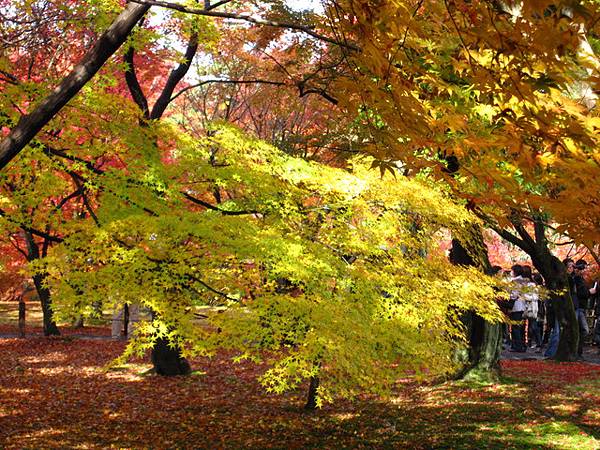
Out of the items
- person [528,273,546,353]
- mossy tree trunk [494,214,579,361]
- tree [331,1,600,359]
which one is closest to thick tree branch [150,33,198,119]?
mossy tree trunk [494,214,579,361]

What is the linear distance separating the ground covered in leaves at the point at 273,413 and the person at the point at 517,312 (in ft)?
4.53

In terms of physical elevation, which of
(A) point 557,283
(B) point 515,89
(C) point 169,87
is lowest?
(A) point 557,283

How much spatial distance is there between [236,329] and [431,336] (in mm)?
2887

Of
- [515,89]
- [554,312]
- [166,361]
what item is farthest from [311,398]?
[515,89]

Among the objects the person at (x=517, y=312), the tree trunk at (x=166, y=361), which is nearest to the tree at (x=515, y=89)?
the person at (x=517, y=312)

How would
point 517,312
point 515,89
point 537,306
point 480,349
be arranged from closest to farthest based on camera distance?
point 515,89 < point 480,349 < point 517,312 < point 537,306

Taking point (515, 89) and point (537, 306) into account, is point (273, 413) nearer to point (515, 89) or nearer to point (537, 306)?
point (515, 89)

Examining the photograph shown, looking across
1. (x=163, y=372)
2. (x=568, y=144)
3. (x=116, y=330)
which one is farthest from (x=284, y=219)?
(x=116, y=330)

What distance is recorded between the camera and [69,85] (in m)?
5.85

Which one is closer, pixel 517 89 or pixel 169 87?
pixel 517 89

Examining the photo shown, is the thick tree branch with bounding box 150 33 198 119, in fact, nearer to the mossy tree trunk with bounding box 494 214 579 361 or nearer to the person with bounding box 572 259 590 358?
the mossy tree trunk with bounding box 494 214 579 361

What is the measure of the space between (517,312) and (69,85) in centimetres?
1381

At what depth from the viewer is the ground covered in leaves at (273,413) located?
30.9ft

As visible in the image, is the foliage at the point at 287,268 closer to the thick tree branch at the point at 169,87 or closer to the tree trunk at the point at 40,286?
the thick tree branch at the point at 169,87
